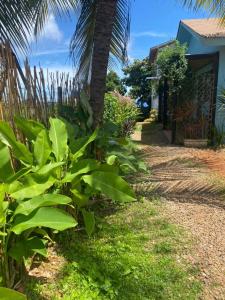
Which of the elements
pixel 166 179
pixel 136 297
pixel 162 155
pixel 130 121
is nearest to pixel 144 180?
pixel 166 179

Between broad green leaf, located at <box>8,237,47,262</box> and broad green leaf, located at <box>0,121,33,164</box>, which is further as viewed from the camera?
broad green leaf, located at <box>0,121,33,164</box>

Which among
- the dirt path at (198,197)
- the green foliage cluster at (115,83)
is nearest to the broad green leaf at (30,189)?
the dirt path at (198,197)

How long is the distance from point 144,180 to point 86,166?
3189 mm

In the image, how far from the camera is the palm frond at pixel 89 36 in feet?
25.5

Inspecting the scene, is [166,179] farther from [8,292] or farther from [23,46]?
[8,292]

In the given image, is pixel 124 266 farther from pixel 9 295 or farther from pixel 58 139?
pixel 9 295

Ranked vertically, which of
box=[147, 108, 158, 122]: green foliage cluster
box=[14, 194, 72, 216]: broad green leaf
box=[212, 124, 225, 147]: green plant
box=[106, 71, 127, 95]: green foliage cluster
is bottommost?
box=[147, 108, 158, 122]: green foliage cluster

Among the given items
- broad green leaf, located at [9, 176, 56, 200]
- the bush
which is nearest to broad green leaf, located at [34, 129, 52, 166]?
broad green leaf, located at [9, 176, 56, 200]

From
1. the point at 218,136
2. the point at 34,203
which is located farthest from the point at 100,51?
the point at 218,136

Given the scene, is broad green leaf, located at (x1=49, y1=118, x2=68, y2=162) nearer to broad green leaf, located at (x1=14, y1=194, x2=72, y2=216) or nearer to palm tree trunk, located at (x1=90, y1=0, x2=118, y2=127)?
broad green leaf, located at (x1=14, y1=194, x2=72, y2=216)

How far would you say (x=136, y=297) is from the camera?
3.24 meters

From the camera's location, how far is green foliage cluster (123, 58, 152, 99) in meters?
27.9

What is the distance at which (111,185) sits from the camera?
11.6ft

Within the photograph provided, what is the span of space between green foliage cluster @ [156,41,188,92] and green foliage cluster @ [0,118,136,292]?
7.93 meters
